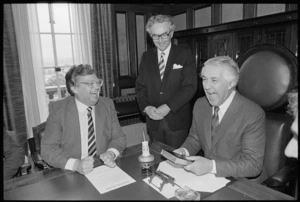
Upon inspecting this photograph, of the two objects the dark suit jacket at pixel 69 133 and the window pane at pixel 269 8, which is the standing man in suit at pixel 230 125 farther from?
the window pane at pixel 269 8

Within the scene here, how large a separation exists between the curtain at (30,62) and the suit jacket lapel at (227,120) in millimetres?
3455

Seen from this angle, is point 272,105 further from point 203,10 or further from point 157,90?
point 203,10

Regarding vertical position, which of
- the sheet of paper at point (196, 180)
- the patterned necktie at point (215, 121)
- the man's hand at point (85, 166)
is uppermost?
the patterned necktie at point (215, 121)

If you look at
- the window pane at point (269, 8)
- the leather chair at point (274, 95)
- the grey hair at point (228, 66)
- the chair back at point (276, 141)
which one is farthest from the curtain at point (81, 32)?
the chair back at point (276, 141)

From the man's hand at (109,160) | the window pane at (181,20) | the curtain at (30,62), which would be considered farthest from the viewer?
the window pane at (181,20)

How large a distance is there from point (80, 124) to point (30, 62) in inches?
105

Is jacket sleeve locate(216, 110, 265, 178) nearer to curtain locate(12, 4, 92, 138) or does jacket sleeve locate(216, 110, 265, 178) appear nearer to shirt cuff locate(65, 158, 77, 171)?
shirt cuff locate(65, 158, 77, 171)

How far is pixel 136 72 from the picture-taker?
5.34 meters

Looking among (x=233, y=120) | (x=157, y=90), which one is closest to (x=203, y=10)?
(x=157, y=90)

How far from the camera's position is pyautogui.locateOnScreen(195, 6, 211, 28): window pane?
4.57 metres

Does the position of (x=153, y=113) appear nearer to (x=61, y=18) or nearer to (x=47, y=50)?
(x=47, y=50)

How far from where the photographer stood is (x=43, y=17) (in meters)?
4.21

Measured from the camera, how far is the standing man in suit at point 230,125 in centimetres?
161

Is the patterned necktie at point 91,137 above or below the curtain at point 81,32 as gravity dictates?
below
